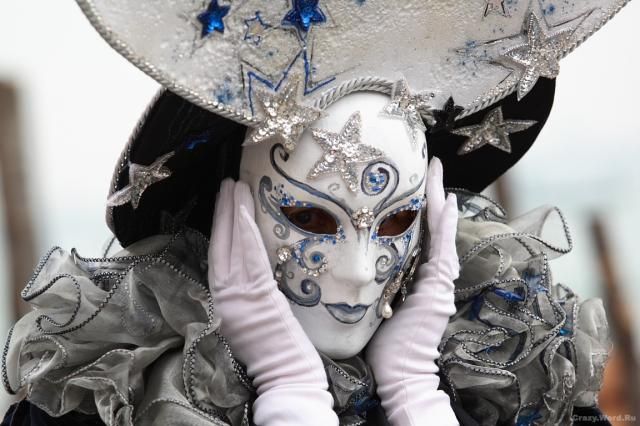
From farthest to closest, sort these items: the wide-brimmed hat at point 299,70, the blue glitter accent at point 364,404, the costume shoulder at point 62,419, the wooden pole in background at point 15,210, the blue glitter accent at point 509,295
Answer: the wooden pole in background at point 15,210 → the blue glitter accent at point 509,295 → the blue glitter accent at point 364,404 → the costume shoulder at point 62,419 → the wide-brimmed hat at point 299,70

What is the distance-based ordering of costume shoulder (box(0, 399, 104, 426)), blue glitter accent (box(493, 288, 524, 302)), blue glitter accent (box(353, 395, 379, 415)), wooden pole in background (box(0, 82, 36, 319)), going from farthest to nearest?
wooden pole in background (box(0, 82, 36, 319)) < blue glitter accent (box(493, 288, 524, 302)) < blue glitter accent (box(353, 395, 379, 415)) < costume shoulder (box(0, 399, 104, 426))

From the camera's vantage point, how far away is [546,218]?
158cm

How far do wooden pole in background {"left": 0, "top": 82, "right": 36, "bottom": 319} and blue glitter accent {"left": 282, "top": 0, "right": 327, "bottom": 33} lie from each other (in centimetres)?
181

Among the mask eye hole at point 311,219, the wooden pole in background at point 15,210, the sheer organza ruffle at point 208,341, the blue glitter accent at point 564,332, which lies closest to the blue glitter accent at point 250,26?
the mask eye hole at point 311,219

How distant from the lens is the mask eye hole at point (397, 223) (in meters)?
1.24

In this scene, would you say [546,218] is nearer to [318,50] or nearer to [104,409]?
[318,50]

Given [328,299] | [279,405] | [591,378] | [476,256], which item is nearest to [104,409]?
[279,405]

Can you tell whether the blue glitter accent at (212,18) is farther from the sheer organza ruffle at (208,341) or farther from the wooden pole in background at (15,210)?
the wooden pole in background at (15,210)

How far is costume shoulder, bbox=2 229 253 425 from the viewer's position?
1.11 metres

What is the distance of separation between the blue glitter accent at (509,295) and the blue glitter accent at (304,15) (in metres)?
0.54

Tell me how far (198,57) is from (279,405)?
463mm

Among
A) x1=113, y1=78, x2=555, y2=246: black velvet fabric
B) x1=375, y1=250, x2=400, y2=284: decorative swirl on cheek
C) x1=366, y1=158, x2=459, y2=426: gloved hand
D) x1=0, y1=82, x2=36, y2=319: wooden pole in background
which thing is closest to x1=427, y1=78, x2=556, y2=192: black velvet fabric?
x1=113, y1=78, x2=555, y2=246: black velvet fabric

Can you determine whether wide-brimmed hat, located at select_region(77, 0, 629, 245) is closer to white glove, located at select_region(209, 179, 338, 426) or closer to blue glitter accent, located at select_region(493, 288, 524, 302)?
white glove, located at select_region(209, 179, 338, 426)

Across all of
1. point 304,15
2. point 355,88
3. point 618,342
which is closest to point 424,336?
point 355,88
